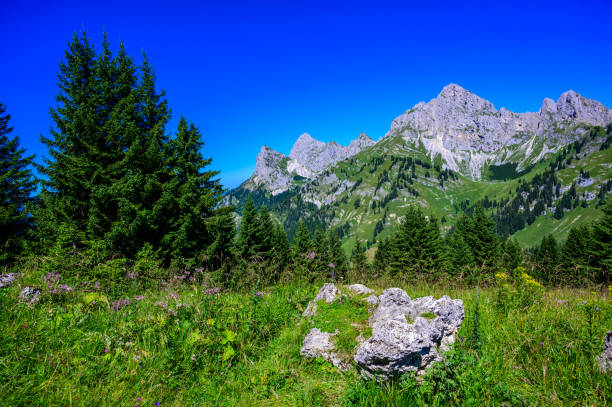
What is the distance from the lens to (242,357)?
456 cm

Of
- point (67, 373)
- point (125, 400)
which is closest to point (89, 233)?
point (67, 373)

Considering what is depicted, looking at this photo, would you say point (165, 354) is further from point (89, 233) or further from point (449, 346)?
point (89, 233)

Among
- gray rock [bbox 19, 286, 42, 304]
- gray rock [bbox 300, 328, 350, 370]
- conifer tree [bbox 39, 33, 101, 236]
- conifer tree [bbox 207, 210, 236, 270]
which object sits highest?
conifer tree [bbox 39, 33, 101, 236]

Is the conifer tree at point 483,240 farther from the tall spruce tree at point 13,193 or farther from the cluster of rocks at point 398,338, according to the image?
the tall spruce tree at point 13,193

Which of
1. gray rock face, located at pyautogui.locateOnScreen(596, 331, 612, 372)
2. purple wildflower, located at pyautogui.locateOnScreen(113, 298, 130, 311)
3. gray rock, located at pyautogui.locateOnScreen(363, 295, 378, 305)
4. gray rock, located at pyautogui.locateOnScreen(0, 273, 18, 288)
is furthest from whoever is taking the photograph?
gray rock, located at pyautogui.locateOnScreen(0, 273, 18, 288)

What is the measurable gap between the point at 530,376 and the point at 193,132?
21.9m

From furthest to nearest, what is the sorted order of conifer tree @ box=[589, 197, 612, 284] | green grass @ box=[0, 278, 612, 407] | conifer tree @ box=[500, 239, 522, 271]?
conifer tree @ box=[500, 239, 522, 271]
conifer tree @ box=[589, 197, 612, 284]
green grass @ box=[0, 278, 612, 407]

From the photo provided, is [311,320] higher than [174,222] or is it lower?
lower

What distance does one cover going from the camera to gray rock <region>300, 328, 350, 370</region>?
4.42 meters

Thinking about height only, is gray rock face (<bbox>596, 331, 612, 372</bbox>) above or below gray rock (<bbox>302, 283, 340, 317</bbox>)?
below

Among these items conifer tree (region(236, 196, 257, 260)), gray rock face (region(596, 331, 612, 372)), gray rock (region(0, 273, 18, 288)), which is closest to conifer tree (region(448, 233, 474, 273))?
conifer tree (region(236, 196, 257, 260))

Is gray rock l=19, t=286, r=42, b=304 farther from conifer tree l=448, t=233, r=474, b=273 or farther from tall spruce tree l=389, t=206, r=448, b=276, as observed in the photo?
conifer tree l=448, t=233, r=474, b=273

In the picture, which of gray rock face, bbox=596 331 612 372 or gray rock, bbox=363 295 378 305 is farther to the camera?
gray rock, bbox=363 295 378 305

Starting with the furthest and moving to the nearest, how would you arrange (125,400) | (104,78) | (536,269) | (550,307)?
(104,78) < (536,269) < (550,307) < (125,400)
